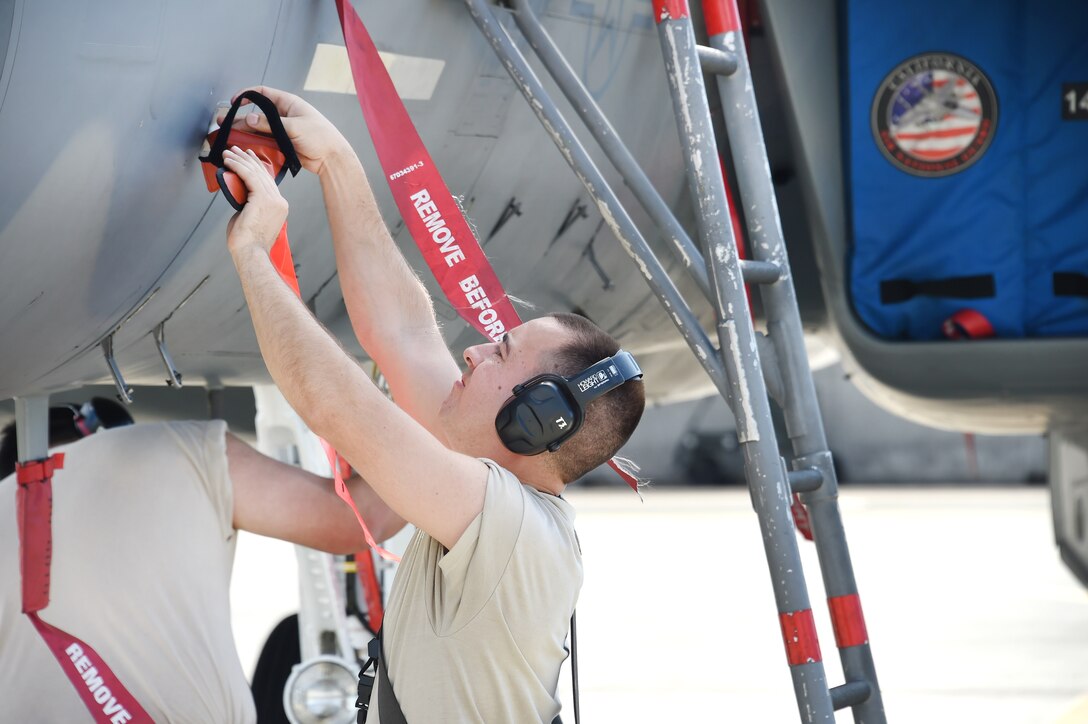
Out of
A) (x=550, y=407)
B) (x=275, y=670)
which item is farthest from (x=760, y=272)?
(x=275, y=670)

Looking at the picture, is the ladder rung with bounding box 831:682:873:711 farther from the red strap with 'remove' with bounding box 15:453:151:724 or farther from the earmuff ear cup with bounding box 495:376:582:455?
the red strap with 'remove' with bounding box 15:453:151:724

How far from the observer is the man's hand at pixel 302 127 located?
184 centimetres

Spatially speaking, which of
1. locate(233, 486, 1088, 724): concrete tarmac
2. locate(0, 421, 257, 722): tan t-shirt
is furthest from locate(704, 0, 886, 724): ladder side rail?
locate(233, 486, 1088, 724): concrete tarmac

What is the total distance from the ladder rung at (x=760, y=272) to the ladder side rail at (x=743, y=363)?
0.30ft

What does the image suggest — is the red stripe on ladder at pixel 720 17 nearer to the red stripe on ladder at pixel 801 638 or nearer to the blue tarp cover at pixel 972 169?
the blue tarp cover at pixel 972 169

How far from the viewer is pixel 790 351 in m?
2.46

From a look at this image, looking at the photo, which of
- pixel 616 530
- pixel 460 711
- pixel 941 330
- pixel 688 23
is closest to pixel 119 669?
pixel 460 711

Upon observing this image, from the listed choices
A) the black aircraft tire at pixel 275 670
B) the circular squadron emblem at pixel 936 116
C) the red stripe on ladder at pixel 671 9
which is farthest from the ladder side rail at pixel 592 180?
the black aircraft tire at pixel 275 670

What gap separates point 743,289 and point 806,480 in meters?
0.41

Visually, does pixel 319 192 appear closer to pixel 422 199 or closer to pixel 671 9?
pixel 422 199

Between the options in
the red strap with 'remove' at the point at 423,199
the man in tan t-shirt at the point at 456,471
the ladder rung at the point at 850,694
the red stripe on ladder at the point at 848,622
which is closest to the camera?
the man in tan t-shirt at the point at 456,471

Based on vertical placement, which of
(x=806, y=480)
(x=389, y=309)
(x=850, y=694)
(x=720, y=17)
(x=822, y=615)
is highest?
(x=720, y=17)

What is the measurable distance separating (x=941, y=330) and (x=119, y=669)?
6.93ft

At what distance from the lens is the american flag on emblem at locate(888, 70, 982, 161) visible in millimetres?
3332
